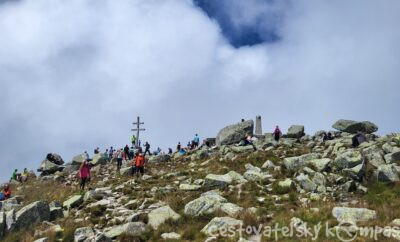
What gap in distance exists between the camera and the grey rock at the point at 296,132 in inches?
1567

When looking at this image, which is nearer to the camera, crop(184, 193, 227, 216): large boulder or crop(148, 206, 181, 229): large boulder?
crop(148, 206, 181, 229): large boulder

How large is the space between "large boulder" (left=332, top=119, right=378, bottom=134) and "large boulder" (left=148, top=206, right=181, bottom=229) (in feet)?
80.6

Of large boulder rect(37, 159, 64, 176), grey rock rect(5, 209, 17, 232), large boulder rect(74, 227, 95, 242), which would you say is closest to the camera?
large boulder rect(74, 227, 95, 242)

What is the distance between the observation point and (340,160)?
24062 millimetres

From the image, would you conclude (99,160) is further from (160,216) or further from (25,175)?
(160,216)

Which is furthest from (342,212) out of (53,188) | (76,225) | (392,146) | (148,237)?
(53,188)

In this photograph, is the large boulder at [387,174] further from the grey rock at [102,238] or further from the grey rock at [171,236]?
the grey rock at [102,238]

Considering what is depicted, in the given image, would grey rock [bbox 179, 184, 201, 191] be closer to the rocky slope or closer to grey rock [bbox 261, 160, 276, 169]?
the rocky slope

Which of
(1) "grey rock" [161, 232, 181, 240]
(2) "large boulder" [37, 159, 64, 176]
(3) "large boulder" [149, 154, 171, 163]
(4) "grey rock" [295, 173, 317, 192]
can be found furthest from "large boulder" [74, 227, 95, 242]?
(2) "large boulder" [37, 159, 64, 176]

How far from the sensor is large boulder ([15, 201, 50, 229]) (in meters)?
20.7

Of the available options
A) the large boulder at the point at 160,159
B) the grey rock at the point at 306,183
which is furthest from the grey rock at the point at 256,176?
the large boulder at the point at 160,159

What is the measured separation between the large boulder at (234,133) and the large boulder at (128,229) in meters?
24.2

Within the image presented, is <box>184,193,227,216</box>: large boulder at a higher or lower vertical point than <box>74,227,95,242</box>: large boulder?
higher

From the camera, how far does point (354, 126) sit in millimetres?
39281
